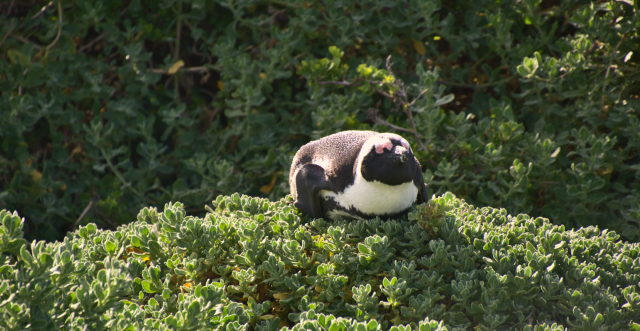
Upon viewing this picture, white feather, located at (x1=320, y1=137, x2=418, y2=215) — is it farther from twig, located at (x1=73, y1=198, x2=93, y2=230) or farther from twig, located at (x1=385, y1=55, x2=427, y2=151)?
twig, located at (x1=73, y1=198, x2=93, y2=230)

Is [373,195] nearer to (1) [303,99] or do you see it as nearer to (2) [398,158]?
(2) [398,158]

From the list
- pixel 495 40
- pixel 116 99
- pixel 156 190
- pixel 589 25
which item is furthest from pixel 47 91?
pixel 589 25

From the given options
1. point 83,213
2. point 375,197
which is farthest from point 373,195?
point 83,213

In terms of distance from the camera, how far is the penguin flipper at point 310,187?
2.41 m

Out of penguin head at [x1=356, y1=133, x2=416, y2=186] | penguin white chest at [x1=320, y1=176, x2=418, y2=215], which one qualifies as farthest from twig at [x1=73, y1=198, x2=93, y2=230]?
penguin head at [x1=356, y1=133, x2=416, y2=186]

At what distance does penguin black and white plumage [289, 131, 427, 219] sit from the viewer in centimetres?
222

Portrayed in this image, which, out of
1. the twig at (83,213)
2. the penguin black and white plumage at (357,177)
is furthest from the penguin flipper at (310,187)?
the twig at (83,213)

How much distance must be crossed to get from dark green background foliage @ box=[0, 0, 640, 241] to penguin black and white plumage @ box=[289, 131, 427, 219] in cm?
117

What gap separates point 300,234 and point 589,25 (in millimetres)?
2591

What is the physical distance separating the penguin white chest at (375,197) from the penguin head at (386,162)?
4cm

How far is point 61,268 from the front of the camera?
161 centimetres

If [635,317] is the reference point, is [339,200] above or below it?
above

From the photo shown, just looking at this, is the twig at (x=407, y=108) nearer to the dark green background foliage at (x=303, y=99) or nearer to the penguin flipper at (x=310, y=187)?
the dark green background foliage at (x=303, y=99)

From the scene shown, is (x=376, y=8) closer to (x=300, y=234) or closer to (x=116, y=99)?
(x=116, y=99)
